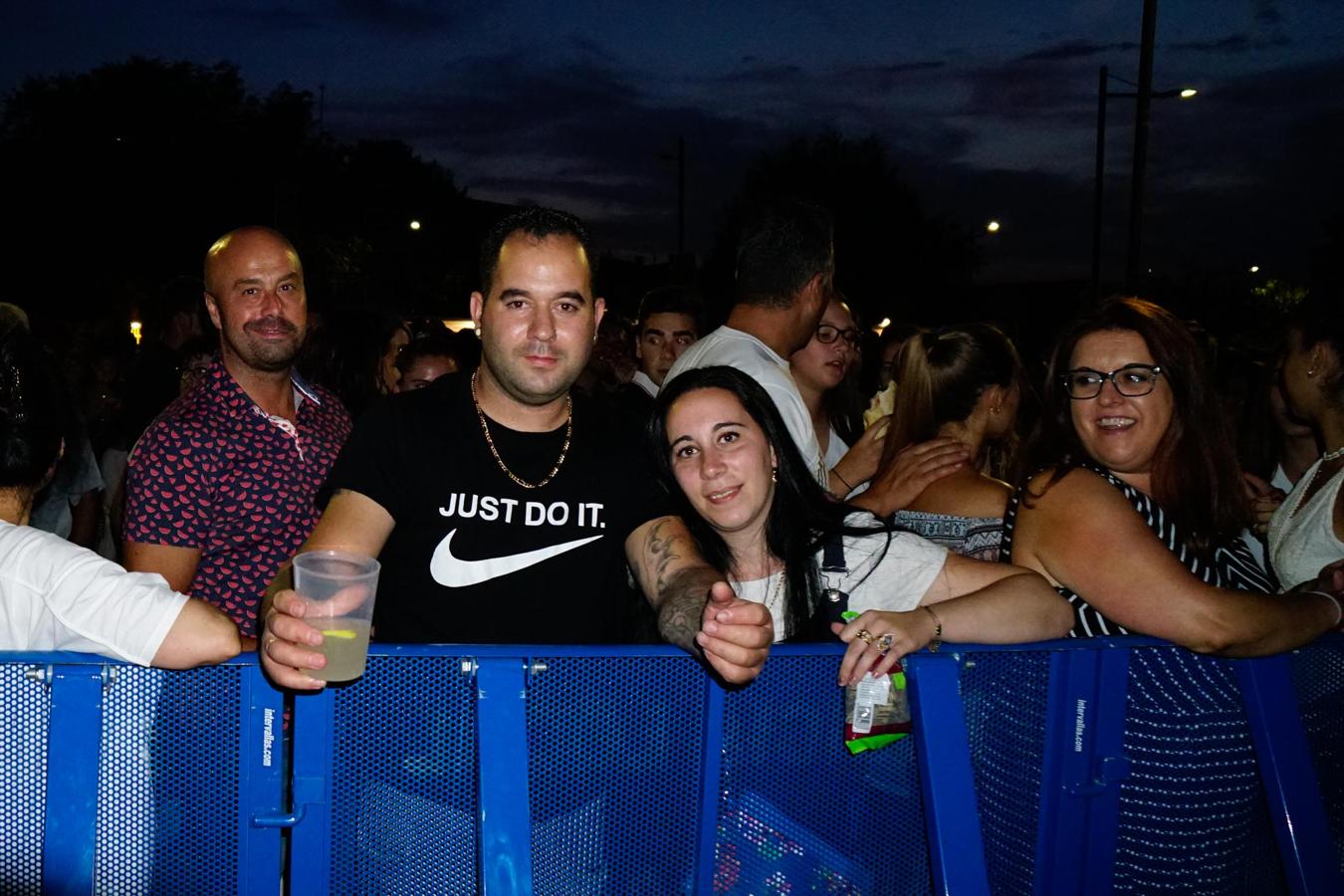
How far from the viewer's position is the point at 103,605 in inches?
84.7

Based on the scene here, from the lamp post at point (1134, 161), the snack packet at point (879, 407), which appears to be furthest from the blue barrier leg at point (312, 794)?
the lamp post at point (1134, 161)

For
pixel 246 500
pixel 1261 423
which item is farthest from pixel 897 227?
pixel 246 500

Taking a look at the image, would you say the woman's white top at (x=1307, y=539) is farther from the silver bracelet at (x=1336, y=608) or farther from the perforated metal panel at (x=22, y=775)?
the perforated metal panel at (x=22, y=775)

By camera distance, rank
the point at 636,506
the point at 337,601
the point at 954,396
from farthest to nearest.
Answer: the point at 954,396 < the point at 636,506 < the point at 337,601

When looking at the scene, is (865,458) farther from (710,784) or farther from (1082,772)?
(710,784)

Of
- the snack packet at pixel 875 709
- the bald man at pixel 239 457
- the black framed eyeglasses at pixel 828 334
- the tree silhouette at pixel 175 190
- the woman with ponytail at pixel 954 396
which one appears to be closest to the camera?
the snack packet at pixel 875 709

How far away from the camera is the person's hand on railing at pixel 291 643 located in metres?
2.04

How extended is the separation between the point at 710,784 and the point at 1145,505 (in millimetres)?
1457

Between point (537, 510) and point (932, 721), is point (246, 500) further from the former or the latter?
point (932, 721)

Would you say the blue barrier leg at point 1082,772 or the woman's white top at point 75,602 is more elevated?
the woman's white top at point 75,602

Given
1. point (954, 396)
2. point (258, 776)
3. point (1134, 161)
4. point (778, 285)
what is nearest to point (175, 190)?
point (1134, 161)

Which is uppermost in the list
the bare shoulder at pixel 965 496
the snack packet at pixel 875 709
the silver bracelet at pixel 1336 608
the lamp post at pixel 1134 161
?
the lamp post at pixel 1134 161

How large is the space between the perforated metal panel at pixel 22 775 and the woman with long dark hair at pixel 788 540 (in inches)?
66.2

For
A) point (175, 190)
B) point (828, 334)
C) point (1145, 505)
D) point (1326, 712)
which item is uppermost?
point (175, 190)
